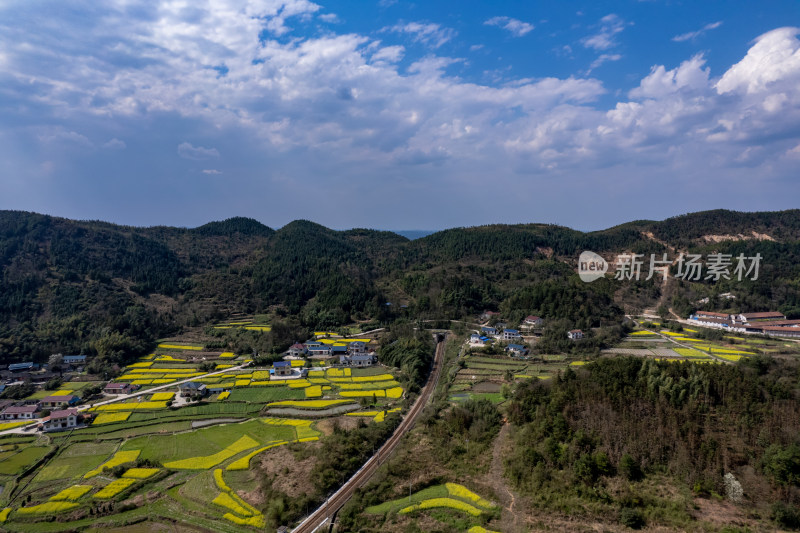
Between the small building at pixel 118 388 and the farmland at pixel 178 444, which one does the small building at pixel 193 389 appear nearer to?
the farmland at pixel 178 444

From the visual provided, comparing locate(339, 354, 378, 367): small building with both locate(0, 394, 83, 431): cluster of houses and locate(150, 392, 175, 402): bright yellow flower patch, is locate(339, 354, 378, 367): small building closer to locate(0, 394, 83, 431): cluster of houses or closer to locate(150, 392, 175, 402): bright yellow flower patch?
locate(150, 392, 175, 402): bright yellow flower patch

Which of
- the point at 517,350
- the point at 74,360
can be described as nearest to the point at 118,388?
the point at 74,360

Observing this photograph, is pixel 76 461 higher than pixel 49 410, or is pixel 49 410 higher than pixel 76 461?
pixel 49 410

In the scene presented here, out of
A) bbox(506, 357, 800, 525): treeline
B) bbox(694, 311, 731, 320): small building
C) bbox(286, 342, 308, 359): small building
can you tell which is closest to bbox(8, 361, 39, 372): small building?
bbox(286, 342, 308, 359): small building

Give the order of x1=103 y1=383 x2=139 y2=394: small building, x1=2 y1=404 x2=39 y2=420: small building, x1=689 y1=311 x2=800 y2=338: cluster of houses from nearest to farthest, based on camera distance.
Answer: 1. x1=2 y1=404 x2=39 y2=420: small building
2. x1=103 y1=383 x2=139 y2=394: small building
3. x1=689 y1=311 x2=800 y2=338: cluster of houses

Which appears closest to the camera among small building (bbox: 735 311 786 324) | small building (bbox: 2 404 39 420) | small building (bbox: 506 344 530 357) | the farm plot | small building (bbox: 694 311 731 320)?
the farm plot

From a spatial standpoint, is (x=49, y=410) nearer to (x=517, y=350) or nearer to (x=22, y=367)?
(x=22, y=367)

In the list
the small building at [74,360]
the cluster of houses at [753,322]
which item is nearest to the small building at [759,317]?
the cluster of houses at [753,322]
